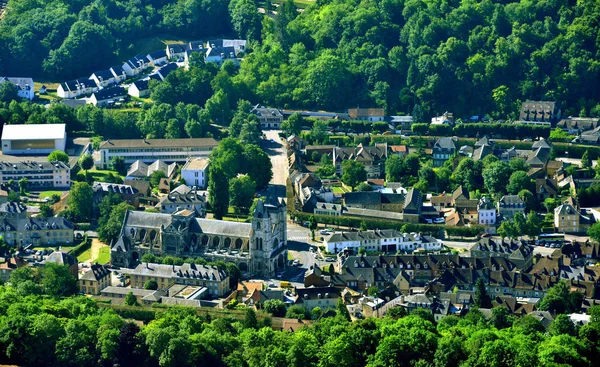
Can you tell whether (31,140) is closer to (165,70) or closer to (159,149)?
(159,149)

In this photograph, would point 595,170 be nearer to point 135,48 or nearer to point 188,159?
point 188,159

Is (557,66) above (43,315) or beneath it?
above

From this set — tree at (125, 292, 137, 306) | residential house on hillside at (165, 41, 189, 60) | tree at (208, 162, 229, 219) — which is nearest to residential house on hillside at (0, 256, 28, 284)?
tree at (125, 292, 137, 306)

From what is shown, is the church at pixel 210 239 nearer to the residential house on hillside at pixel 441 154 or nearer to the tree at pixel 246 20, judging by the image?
the residential house on hillside at pixel 441 154

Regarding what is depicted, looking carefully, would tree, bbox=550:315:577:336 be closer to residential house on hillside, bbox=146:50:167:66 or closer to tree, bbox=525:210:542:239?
tree, bbox=525:210:542:239

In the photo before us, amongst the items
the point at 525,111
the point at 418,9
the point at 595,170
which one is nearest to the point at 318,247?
the point at 595,170
